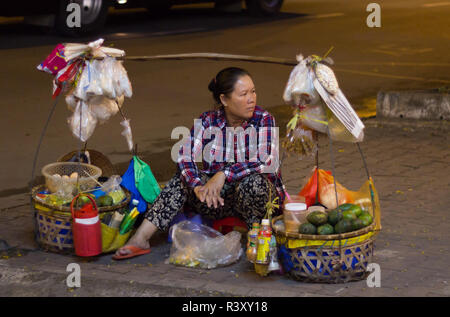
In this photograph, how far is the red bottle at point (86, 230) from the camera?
4.46 metres

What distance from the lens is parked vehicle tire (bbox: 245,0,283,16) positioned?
52.9ft

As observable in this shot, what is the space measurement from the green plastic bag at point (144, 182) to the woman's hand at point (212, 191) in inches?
19.6

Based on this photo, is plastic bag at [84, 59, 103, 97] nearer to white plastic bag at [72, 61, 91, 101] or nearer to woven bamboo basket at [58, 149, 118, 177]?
white plastic bag at [72, 61, 91, 101]

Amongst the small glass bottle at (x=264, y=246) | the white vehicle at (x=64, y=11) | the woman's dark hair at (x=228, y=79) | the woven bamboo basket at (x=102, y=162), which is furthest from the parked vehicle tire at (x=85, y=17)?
the small glass bottle at (x=264, y=246)

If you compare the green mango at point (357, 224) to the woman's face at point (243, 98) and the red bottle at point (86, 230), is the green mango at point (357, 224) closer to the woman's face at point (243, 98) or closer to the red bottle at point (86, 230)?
the woman's face at point (243, 98)

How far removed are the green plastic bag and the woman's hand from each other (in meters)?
0.50

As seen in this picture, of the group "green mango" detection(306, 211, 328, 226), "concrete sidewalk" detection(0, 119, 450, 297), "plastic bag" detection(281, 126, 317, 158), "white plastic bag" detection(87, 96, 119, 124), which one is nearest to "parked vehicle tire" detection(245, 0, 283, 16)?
"concrete sidewalk" detection(0, 119, 450, 297)

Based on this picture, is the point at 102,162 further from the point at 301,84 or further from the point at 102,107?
the point at 301,84

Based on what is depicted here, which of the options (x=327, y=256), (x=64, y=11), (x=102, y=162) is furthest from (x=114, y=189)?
(x=64, y=11)

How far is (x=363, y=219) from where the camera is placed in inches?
167

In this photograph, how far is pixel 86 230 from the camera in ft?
14.7

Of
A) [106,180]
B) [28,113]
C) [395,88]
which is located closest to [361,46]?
[395,88]
